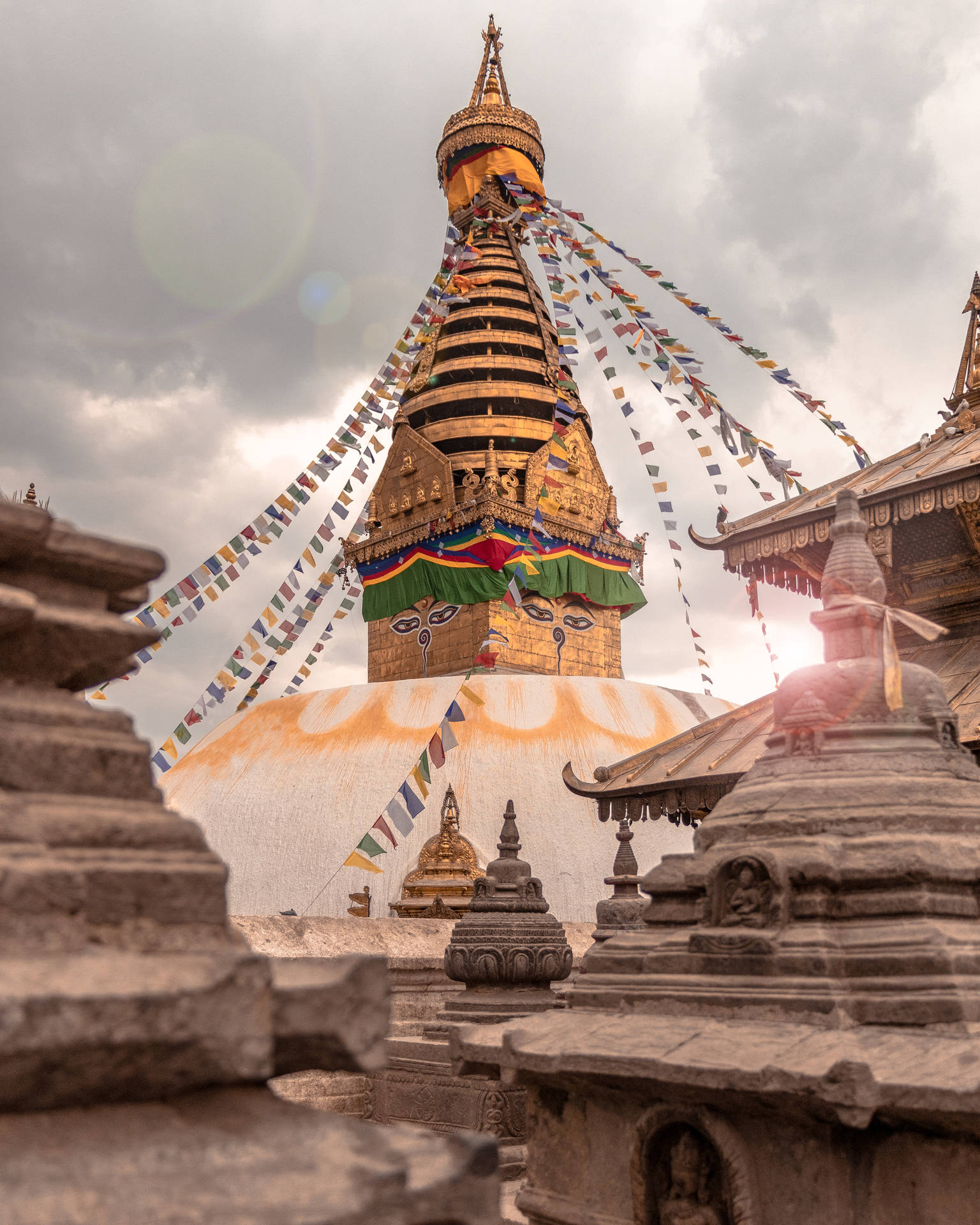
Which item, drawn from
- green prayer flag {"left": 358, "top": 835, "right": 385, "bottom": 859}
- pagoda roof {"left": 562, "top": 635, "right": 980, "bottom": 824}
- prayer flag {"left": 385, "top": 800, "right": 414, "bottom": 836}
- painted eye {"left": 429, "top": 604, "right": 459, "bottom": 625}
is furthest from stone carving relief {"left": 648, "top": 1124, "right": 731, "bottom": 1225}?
painted eye {"left": 429, "top": 604, "right": 459, "bottom": 625}

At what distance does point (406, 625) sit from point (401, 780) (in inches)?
213

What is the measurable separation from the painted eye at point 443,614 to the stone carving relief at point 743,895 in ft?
55.5

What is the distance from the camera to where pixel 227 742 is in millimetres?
19266

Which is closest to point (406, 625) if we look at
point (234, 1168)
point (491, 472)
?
point (491, 472)

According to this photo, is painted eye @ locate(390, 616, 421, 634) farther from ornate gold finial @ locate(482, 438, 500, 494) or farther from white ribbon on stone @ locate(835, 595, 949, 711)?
white ribbon on stone @ locate(835, 595, 949, 711)

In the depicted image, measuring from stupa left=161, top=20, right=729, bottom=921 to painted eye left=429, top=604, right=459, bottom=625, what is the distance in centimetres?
5

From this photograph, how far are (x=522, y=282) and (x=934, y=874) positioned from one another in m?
21.3

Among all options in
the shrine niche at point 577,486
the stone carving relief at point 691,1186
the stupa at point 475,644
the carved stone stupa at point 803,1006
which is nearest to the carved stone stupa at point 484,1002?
the carved stone stupa at point 803,1006

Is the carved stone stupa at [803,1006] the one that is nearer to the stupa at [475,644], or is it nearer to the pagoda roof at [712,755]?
the pagoda roof at [712,755]

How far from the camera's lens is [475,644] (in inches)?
794

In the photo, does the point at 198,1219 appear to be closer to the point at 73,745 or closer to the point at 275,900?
the point at 73,745

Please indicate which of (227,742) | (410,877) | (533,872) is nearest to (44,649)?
(410,877)

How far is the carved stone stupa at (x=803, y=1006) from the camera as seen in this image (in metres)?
3.05

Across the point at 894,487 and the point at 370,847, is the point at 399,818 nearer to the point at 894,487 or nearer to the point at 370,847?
the point at 370,847
